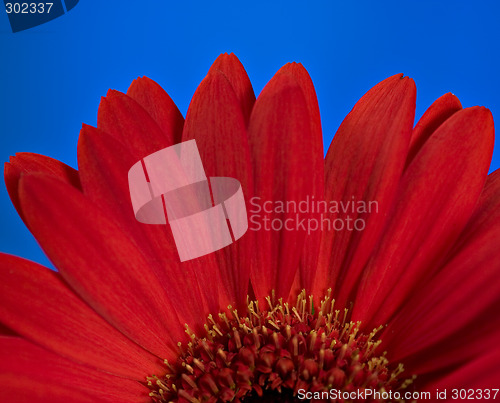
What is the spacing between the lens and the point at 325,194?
42 cm

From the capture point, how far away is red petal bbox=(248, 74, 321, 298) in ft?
1.20

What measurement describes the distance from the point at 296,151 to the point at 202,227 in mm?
100

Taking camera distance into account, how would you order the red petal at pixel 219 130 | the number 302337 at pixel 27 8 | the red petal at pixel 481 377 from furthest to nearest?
the number 302337 at pixel 27 8 → the red petal at pixel 219 130 → the red petal at pixel 481 377

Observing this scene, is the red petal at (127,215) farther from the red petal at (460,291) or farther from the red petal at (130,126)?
the red petal at (460,291)

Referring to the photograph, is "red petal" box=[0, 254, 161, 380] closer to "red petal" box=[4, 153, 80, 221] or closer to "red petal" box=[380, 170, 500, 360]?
"red petal" box=[4, 153, 80, 221]

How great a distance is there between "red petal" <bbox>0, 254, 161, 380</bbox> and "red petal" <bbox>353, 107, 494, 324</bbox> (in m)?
0.20

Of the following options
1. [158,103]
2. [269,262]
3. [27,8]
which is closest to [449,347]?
[269,262]

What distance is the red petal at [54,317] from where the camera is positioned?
337 millimetres

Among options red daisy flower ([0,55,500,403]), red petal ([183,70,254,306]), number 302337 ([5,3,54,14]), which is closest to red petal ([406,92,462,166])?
red daisy flower ([0,55,500,403])

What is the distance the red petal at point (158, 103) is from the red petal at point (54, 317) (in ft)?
0.43

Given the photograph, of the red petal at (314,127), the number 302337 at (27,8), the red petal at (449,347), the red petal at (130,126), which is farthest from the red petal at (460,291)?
the number 302337 at (27,8)

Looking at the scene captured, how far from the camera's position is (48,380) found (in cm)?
36

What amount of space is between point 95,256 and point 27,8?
38 cm

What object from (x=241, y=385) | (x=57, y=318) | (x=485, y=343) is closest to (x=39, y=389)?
(x=57, y=318)
